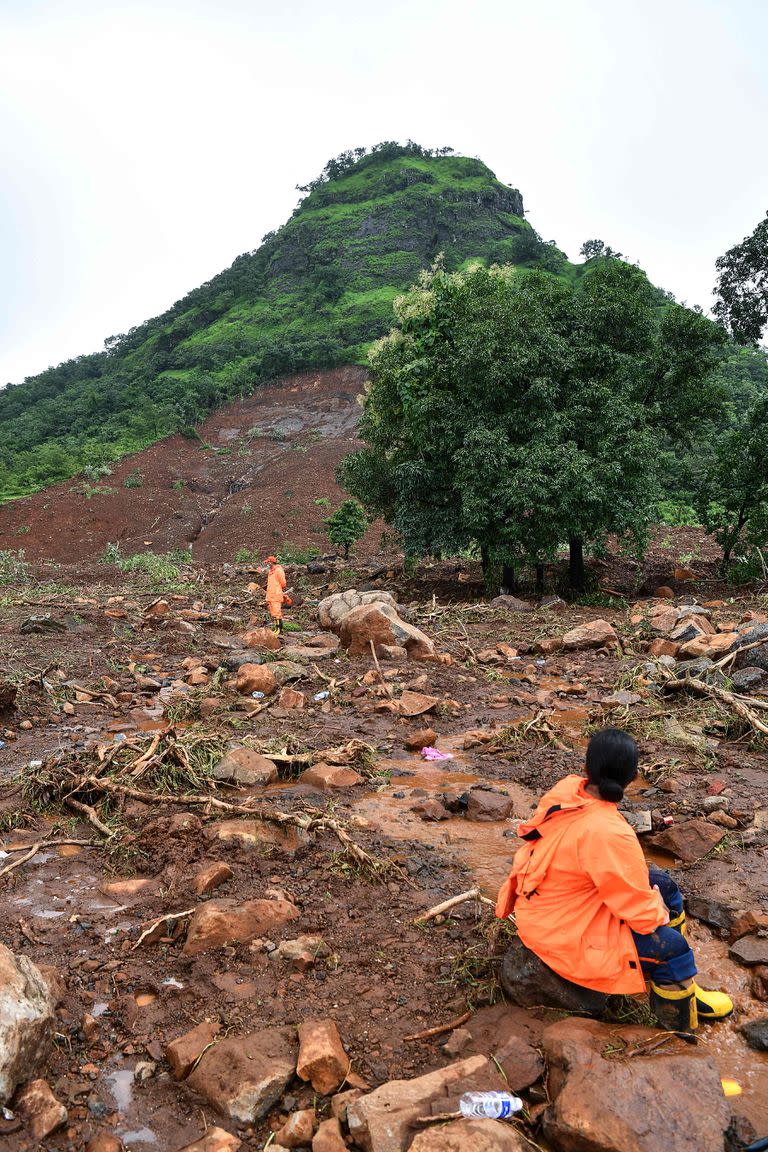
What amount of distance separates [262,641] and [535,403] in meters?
6.50

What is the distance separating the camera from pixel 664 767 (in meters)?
5.57

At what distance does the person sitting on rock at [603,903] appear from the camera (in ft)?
8.22

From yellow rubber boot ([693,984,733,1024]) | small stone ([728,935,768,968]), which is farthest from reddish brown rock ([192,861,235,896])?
small stone ([728,935,768,968])

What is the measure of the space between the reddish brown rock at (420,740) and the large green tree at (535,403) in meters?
6.37

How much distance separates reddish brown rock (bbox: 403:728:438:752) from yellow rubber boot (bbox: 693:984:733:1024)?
3739 mm

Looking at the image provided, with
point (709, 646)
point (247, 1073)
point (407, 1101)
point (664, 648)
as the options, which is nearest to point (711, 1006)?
point (407, 1101)

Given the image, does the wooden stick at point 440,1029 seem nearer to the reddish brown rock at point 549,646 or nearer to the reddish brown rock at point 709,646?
the reddish brown rock at point 709,646

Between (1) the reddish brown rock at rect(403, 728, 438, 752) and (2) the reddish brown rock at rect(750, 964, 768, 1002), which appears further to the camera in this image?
(1) the reddish brown rock at rect(403, 728, 438, 752)

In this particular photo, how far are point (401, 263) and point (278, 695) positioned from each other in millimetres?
57682

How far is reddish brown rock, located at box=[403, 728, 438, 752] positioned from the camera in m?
6.46

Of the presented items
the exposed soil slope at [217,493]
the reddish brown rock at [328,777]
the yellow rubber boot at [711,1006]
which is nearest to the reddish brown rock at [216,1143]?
the yellow rubber boot at [711,1006]

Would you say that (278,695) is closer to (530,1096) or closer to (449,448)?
(530,1096)

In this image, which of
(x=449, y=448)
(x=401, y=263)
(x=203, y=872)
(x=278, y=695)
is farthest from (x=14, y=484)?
(x=401, y=263)

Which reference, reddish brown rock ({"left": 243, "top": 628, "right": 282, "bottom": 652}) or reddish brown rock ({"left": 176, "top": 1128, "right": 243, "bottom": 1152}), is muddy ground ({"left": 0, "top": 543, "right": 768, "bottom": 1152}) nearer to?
reddish brown rock ({"left": 176, "top": 1128, "right": 243, "bottom": 1152})
